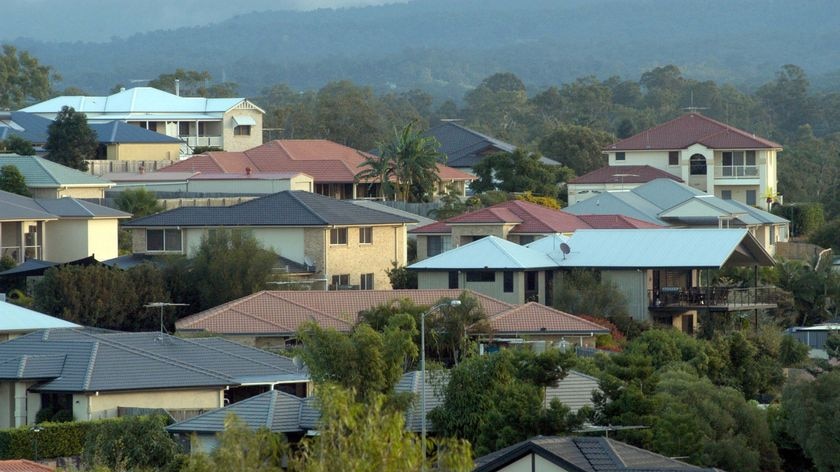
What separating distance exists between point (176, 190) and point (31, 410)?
142ft

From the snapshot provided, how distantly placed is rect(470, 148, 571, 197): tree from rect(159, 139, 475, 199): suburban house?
138 centimetres

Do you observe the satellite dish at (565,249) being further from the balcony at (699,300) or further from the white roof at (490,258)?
the balcony at (699,300)

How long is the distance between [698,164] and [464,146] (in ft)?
68.8

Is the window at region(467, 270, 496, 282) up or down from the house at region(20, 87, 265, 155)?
down

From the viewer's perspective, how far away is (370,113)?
422ft

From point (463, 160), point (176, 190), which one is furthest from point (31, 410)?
point (463, 160)

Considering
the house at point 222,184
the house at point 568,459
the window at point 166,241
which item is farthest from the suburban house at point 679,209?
the house at point 568,459

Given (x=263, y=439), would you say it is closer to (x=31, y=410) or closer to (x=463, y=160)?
(x=31, y=410)

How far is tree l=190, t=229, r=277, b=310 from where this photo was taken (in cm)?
5547

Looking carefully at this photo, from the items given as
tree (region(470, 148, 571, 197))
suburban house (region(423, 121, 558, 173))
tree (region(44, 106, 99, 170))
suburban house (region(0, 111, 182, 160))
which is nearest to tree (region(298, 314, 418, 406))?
tree (region(470, 148, 571, 197))

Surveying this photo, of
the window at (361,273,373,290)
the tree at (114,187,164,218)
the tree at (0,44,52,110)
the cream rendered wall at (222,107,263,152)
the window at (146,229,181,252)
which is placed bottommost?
the window at (361,273,373,290)

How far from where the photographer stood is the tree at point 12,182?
7200 centimetres

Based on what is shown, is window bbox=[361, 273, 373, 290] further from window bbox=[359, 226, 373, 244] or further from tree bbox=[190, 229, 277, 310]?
tree bbox=[190, 229, 277, 310]

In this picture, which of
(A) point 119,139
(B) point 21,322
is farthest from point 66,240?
(A) point 119,139
